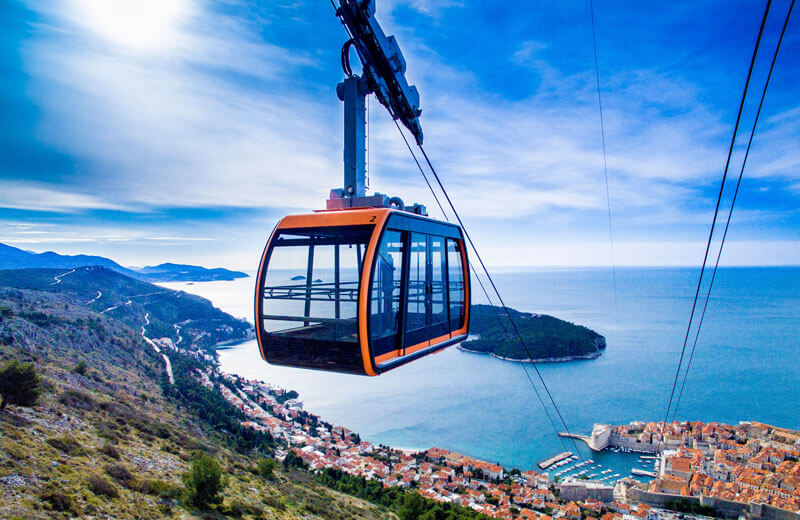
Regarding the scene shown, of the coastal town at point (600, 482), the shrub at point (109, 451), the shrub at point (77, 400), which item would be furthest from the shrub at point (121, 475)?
the coastal town at point (600, 482)

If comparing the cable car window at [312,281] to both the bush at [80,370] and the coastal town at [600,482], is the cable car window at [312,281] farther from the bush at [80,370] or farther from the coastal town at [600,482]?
the bush at [80,370]

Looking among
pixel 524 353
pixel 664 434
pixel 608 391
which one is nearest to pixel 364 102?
pixel 664 434

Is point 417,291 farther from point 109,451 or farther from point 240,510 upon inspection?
point 109,451

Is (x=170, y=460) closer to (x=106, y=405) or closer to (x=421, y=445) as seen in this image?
(x=106, y=405)

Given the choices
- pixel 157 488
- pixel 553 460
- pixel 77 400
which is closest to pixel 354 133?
pixel 157 488

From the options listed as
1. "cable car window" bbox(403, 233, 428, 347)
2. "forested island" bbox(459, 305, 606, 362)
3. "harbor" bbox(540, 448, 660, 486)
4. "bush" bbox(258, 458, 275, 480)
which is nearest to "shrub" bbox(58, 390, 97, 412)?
"bush" bbox(258, 458, 275, 480)

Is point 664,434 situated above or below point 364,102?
below
